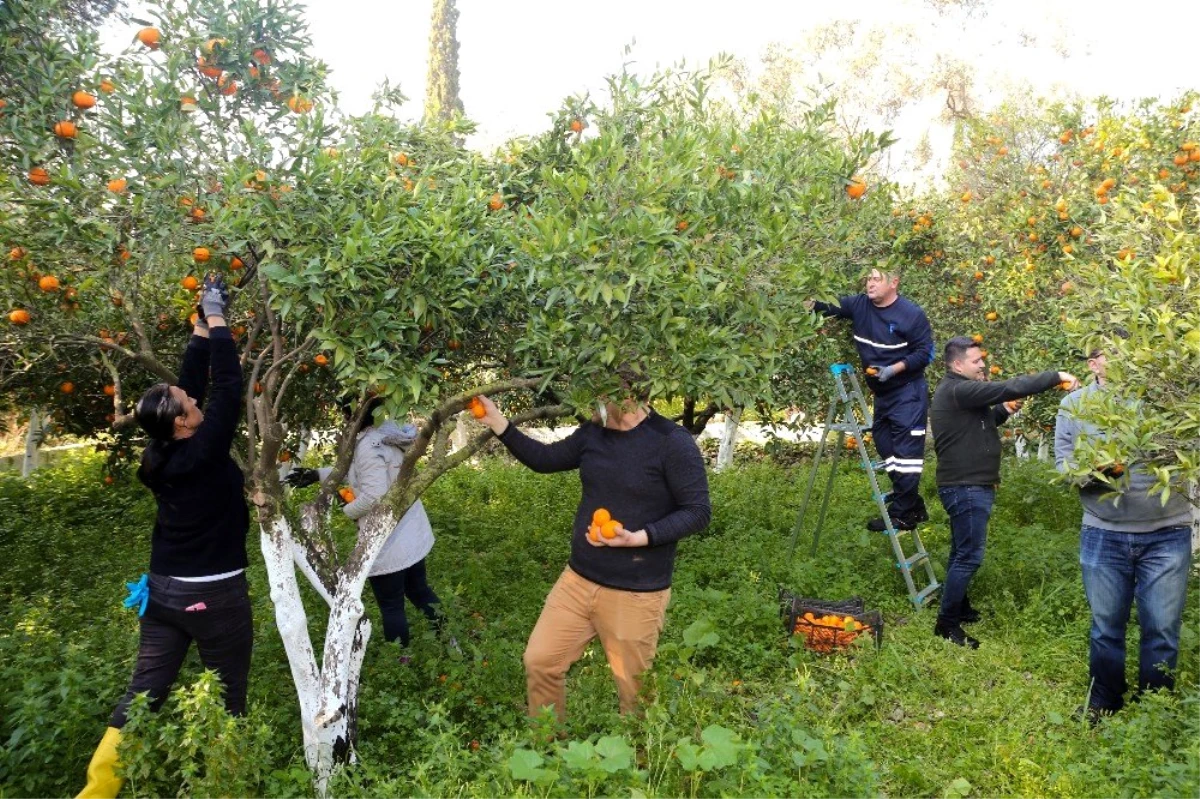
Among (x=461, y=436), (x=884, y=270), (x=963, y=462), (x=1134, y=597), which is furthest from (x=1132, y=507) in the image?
(x=461, y=436)

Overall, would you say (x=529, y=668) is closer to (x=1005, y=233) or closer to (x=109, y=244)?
(x=109, y=244)

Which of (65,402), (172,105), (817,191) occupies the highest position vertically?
(172,105)

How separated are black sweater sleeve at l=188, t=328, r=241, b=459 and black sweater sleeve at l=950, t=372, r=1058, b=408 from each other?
405 centimetres

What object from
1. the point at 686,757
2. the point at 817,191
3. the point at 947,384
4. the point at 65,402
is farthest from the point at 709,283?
the point at 65,402

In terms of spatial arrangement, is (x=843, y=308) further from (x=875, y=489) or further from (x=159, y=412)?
(x=159, y=412)

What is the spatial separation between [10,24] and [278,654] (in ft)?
11.0

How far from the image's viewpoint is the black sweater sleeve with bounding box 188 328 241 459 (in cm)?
349

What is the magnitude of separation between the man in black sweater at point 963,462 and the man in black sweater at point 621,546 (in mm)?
2324

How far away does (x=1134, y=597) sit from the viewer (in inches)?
174

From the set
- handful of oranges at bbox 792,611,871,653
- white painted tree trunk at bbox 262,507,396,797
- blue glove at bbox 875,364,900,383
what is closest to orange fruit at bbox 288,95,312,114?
white painted tree trunk at bbox 262,507,396,797

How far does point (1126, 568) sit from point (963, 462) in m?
1.28

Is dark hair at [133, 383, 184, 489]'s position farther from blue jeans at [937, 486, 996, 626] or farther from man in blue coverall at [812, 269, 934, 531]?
blue jeans at [937, 486, 996, 626]

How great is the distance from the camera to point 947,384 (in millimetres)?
5469

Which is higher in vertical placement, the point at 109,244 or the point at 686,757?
the point at 109,244
